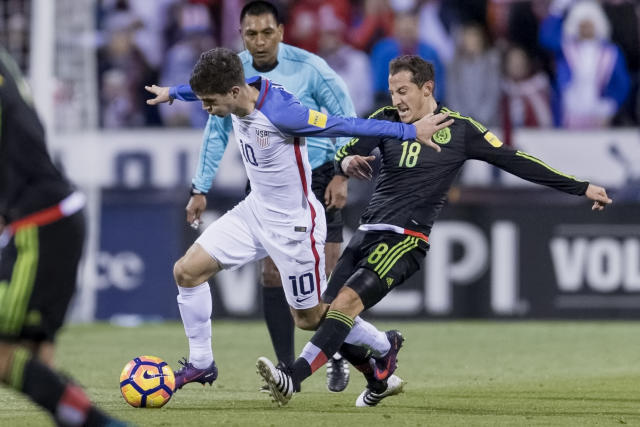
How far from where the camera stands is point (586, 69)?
13.6 metres

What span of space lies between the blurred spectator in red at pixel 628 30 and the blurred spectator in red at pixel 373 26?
2.35 meters

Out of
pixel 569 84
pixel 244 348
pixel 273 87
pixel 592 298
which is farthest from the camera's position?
pixel 569 84

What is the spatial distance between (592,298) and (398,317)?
6.43 feet

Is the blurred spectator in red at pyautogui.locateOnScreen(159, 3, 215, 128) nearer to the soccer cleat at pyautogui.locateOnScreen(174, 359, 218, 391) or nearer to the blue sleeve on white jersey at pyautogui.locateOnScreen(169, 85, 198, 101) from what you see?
the blue sleeve on white jersey at pyautogui.locateOnScreen(169, 85, 198, 101)

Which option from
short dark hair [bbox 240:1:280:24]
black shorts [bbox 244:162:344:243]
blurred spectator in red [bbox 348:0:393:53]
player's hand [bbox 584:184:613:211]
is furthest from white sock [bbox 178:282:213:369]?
blurred spectator in red [bbox 348:0:393:53]

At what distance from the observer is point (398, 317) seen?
13047 mm

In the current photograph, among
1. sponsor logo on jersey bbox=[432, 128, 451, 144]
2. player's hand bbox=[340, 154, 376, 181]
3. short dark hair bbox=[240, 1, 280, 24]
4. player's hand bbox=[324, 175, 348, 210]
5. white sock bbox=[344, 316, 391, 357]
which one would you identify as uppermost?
short dark hair bbox=[240, 1, 280, 24]

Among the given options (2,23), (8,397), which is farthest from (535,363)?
(2,23)

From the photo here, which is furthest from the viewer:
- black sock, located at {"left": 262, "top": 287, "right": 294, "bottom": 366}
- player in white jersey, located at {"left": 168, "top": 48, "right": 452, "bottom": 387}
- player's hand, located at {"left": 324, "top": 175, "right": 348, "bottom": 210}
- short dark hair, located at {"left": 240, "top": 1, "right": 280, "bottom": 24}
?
black sock, located at {"left": 262, "top": 287, "right": 294, "bottom": 366}

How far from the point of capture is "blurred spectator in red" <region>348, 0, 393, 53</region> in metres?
14.1

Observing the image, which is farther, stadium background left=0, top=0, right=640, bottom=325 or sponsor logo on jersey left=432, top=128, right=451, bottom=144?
stadium background left=0, top=0, right=640, bottom=325

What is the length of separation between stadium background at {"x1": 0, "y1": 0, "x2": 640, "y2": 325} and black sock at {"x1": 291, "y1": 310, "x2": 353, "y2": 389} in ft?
20.4

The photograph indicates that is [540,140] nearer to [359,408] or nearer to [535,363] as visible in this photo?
[535,363]

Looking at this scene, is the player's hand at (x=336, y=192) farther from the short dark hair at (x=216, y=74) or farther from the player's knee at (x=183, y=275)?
the short dark hair at (x=216, y=74)
